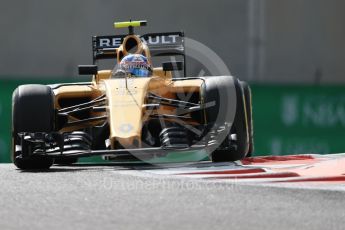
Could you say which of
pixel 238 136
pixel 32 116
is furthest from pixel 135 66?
pixel 238 136

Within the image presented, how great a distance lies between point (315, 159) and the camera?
36.9 feet

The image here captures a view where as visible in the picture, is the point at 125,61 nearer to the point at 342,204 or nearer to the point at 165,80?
the point at 165,80

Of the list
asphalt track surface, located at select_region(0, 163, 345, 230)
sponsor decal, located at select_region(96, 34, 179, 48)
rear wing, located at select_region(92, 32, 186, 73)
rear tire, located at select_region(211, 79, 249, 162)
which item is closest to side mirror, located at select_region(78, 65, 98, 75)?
rear wing, located at select_region(92, 32, 186, 73)

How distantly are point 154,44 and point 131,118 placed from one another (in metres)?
2.77

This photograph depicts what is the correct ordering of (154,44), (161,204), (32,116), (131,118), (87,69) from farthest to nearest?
1. (154,44)
2. (87,69)
3. (32,116)
4. (131,118)
5. (161,204)

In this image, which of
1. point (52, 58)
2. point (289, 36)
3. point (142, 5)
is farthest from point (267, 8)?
point (52, 58)

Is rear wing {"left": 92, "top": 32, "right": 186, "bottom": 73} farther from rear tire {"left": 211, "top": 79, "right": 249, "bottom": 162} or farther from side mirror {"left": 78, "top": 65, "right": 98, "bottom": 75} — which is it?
rear tire {"left": 211, "top": 79, "right": 249, "bottom": 162}

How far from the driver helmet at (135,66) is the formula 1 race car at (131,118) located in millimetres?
14

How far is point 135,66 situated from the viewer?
38.1ft

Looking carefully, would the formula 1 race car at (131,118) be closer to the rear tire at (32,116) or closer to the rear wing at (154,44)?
the rear tire at (32,116)

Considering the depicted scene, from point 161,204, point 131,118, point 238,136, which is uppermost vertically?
point 131,118

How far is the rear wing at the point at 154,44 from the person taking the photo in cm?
1257

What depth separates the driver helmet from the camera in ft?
38.1

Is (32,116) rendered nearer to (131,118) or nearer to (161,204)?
(131,118)
